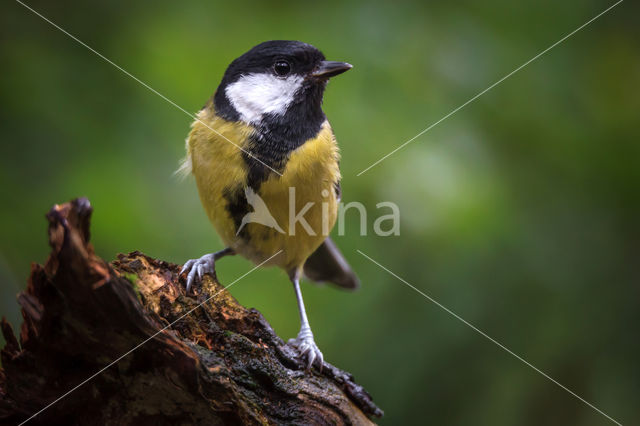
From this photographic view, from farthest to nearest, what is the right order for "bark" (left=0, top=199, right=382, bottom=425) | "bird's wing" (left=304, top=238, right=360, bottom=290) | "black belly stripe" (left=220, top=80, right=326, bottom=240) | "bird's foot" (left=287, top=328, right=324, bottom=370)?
"bird's wing" (left=304, top=238, right=360, bottom=290) → "black belly stripe" (left=220, top=80, right=326, bottom=240) → "bird's foot" (left=287, top=328, right=324, bottom=370) → "bark" (left=0, top=199, right=382, bottom=425)

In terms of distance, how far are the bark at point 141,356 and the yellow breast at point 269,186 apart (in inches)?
16.1

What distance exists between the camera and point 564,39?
271cm

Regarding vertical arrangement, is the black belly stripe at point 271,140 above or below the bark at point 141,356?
above

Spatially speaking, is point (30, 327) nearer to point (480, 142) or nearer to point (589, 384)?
point (480, 142)

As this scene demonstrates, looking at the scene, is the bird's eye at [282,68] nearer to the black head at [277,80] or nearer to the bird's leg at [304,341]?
the black head at [277,80]

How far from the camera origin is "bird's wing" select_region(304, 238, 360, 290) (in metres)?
2.98

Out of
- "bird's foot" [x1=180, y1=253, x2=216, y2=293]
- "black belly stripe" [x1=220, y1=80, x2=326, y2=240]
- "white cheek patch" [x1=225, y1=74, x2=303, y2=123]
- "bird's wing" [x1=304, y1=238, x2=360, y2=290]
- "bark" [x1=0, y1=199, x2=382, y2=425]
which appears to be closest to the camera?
"bark" [x1=0, y1=199, x2=382, y2=425]

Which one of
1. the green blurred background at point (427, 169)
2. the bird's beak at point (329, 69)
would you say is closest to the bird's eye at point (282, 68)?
the bird's beak at point (329, 69)

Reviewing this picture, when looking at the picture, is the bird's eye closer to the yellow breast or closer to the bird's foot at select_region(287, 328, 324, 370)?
the yellow breast

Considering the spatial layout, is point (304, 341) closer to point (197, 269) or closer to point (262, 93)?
point (197, 269)

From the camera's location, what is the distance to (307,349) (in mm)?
2129

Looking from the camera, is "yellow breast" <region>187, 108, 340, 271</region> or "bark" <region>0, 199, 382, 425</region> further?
"yellow breast" <region>187, 108, 340, 271</region>

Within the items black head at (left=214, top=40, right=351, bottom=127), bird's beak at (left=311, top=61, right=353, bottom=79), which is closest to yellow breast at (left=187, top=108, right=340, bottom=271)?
black head at (left=214, top=40, right=351, bottom=127)

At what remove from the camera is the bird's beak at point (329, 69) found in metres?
2.41
